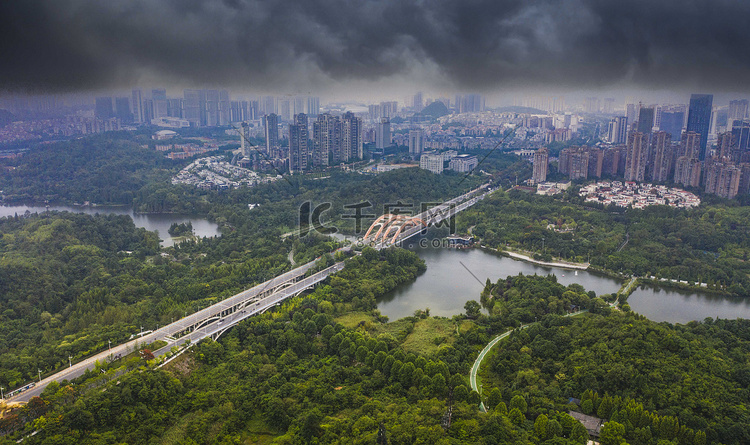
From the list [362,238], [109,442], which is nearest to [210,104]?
[362,238]

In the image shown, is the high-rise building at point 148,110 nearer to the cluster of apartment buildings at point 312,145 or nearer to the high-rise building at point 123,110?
the high-rise building at point 123,110

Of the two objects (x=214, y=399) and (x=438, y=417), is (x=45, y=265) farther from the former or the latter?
(x=438, y=417)

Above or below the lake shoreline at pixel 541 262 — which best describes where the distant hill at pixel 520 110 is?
above

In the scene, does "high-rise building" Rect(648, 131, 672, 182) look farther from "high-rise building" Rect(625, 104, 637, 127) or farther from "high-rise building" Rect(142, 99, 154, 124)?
"high-rise building" Rect(142, 99, 154, 124)

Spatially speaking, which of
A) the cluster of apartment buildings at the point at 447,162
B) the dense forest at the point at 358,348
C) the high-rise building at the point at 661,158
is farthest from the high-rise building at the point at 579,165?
the dense forest at the point at 358,348

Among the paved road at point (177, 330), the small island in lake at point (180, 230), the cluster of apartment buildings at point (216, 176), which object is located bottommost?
the paved road at point (177, 330)

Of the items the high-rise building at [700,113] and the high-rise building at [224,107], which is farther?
the high-rise building at [224,107]

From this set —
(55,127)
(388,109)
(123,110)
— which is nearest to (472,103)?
(388,109)

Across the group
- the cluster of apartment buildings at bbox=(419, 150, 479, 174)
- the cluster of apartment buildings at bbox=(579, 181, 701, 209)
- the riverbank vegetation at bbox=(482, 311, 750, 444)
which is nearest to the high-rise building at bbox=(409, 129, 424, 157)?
the cluster of apartment buildings at bbox=(419, 150, 479, 174)
